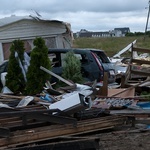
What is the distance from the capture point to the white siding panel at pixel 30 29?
17594 millimetres

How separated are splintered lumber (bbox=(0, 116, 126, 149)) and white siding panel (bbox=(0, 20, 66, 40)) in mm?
11098

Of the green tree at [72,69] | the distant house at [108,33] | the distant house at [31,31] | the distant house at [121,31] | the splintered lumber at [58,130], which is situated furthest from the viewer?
the distant house at [121,31]

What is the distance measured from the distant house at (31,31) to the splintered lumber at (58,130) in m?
10.8

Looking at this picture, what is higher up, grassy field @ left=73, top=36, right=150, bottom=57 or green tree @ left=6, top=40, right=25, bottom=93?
green tree @ left=6, top=40, right=25, bottom=93

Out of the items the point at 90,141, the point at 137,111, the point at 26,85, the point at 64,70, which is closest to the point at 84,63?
the point at 64,70

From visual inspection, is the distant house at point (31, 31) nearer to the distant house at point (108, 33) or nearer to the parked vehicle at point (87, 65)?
the parked vehicle at point (87, 65)

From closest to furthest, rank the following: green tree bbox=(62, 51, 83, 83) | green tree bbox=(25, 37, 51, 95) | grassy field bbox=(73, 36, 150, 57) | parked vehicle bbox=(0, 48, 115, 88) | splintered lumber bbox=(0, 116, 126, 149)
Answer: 1. splintered lumber bbox=(0, 116, 126, 149)
2. green tree bbox=(25, 37, 51, 95)
3. green tree bbox=(62, 51, 83, 83)
4. parked vehicle bbox=(0, 48, 115, 88)
5. grassy field bbox=(73, 36, 150, 57)

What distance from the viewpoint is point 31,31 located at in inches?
712

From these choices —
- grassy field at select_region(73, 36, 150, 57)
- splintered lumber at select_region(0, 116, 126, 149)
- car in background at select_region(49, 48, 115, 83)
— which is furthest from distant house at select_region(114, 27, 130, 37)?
splintered lumber at select_region(0, 116, 126, 149)

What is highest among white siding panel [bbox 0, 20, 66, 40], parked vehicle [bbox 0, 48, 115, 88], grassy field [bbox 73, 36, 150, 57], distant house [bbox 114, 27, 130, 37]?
white siding panel [bbox 0, 20, 66, 40]

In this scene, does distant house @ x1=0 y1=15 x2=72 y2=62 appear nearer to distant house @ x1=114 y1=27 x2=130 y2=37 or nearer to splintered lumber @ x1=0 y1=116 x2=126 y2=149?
splintered lumber @ x1=0 y1=116 x2=126 y2=149

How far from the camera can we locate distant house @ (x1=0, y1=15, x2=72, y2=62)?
17.5m

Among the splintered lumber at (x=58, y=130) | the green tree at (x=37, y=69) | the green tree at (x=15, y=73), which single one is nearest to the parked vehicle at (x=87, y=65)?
the green tree at (x=15, y=73)

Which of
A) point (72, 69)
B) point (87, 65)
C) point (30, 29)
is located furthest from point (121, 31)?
point (72, 69)
